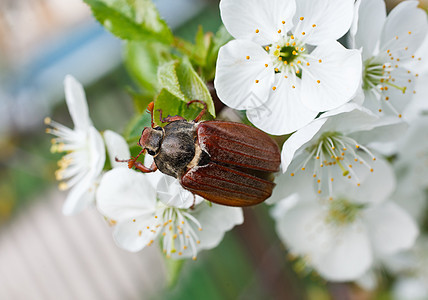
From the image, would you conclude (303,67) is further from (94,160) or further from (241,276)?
(241,276)

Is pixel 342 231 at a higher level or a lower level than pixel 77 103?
lower

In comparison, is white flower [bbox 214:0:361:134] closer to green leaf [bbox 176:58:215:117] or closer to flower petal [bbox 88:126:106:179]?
green leaf [bbox 176:58:215:117]

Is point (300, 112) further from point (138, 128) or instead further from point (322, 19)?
point (138, 128)

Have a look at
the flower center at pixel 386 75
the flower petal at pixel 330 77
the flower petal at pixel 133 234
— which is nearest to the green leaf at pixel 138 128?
the flower petal at pixel 133 234

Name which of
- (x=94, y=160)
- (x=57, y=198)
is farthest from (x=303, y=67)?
(x=57, y=198)

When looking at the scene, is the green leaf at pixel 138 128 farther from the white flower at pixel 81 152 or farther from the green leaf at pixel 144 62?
the green leaf at pixel 144 62

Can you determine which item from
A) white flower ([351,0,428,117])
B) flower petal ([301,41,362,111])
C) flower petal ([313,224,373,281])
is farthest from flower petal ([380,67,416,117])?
flower petal ([313,224,373,281])

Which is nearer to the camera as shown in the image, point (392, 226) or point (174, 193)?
point (174, 193)

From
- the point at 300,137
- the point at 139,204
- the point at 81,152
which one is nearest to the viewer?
the point at 300,137

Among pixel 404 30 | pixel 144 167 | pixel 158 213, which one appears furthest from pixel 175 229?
pixel 404 30
